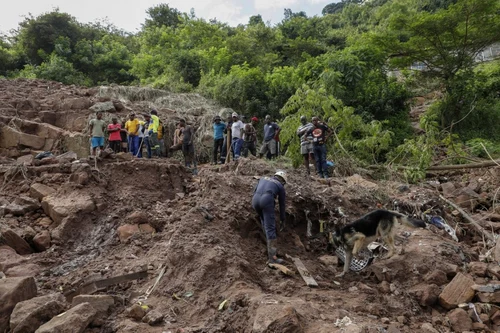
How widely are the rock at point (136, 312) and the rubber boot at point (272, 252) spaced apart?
71.8 inches

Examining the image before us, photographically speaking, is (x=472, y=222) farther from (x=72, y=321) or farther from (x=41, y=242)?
(x=41, y=242)

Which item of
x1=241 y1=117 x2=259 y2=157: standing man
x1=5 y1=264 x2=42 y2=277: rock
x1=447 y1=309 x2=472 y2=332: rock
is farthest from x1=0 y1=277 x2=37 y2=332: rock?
x1=241 y1=117 x2=259 y2=157: standing man

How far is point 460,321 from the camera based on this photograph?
14.5ft

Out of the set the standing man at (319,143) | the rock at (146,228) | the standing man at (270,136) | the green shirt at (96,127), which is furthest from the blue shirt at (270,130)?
the rock at (146,228)

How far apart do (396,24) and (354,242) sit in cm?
1291

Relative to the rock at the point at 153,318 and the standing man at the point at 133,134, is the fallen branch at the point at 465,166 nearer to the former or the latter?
the rock at the point at 153,318

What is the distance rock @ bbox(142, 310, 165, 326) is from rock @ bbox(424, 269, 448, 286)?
332 cm

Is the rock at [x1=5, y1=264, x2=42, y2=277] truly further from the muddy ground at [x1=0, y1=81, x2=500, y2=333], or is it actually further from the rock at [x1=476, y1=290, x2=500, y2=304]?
the rock at [x1=476, y1=290, x2=500, y2=304]

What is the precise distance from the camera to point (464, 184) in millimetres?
9938

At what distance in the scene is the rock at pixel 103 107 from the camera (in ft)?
47.8

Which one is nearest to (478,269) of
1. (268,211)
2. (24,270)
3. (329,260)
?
(329,260)

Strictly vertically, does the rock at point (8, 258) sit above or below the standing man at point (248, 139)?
below

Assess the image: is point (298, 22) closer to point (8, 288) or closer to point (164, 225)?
point (164, 225)

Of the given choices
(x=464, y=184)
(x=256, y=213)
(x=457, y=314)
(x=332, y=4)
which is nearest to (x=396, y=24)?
(x=464, y=184)
